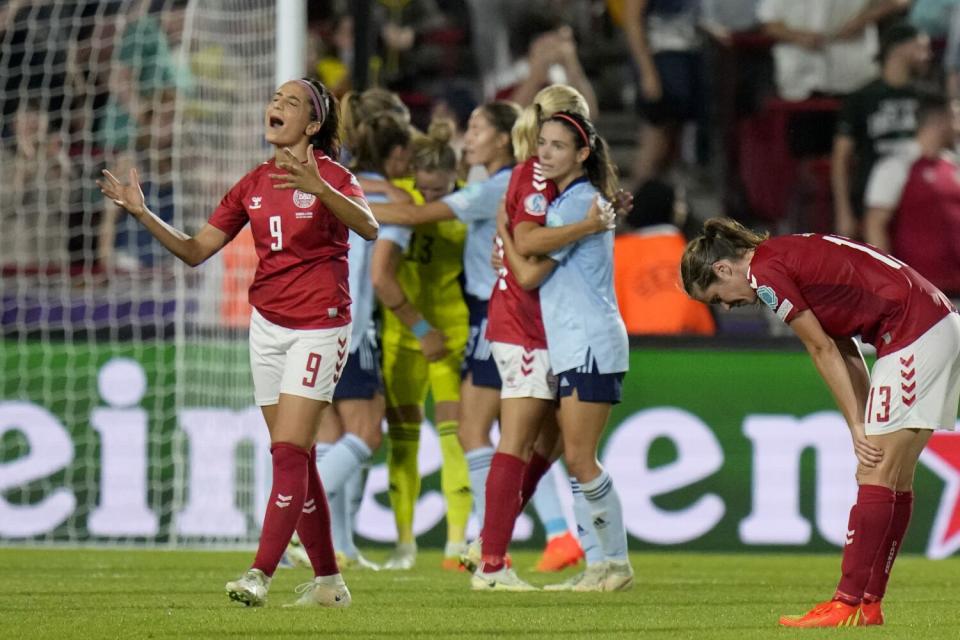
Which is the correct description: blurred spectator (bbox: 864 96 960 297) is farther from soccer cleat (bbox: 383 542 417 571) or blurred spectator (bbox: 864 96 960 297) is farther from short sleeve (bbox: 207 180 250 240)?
short sleeve (bbox: 207 180 250 240)

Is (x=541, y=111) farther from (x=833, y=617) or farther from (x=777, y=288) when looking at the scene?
(x=833, y=617)

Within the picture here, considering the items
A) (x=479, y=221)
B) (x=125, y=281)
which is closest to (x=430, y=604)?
(x=479, y=221)

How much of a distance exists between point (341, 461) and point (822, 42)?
5630 millimetres

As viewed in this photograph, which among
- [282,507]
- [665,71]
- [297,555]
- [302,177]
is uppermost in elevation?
[665,71]

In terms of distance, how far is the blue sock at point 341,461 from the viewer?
7648 mm

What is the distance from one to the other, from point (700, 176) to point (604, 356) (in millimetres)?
5379

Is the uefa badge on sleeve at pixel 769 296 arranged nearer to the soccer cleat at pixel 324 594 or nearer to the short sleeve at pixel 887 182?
the soccer cleat at pixel 324 594

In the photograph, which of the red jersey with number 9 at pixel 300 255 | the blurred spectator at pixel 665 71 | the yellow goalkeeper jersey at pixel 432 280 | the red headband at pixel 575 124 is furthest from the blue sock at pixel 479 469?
the blurred spectator at pixel 665 71

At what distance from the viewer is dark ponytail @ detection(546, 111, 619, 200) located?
6551 millimetres

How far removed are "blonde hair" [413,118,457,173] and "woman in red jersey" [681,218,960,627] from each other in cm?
293

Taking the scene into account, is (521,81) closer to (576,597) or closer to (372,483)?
(372,483)

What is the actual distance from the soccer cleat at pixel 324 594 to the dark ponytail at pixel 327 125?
1.48m

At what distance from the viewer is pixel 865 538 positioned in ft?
17.4

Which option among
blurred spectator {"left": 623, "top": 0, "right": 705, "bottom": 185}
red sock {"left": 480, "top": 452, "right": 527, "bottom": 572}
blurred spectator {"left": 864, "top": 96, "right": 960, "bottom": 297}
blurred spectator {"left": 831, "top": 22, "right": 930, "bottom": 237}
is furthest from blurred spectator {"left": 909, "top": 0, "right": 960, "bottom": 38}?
red sock {"left": 480, "top": 452, "right": 527, "bottom": 572}
